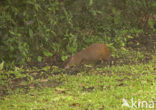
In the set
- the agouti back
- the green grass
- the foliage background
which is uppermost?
the foliage background

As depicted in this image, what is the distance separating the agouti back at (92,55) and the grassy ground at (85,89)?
15.1 inches

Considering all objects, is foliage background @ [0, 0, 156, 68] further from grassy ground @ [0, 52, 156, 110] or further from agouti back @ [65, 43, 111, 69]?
grassy ground @ [0, 52, 156, 110]

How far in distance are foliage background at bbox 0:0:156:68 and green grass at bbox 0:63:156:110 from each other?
3.42ft

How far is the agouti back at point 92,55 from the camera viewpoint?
606 centimetres

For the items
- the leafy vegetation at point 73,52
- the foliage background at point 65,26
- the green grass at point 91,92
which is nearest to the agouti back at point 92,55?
the leafy vegetation at point 73,52

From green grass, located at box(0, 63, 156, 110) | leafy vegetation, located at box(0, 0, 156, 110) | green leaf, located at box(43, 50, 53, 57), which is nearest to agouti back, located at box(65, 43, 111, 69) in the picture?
leafy vegetation, located at box(0, 0, 156, 110)

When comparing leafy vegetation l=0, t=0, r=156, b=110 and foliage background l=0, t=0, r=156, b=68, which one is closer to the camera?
leafy vegetation l=0, t=0, r=156, b=110

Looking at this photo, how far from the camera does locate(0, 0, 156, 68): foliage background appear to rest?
5672 mm

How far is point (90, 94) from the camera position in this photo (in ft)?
13.1

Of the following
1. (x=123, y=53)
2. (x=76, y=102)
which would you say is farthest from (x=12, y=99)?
(x=123, y=53)

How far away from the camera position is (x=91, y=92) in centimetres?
414

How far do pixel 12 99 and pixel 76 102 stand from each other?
0.89 m

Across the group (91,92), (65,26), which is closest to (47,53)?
(65,26)

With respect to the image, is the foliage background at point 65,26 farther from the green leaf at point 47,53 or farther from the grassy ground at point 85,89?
the grassy ground at point 85,89
